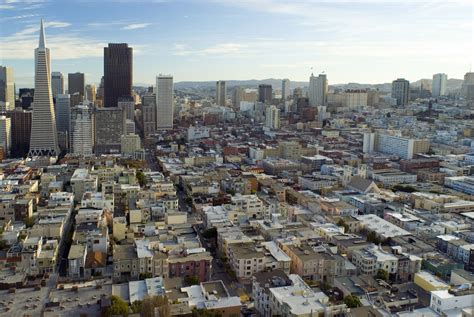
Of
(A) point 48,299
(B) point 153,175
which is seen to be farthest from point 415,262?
(B) point 153,175

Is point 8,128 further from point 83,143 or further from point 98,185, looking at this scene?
point 98,185

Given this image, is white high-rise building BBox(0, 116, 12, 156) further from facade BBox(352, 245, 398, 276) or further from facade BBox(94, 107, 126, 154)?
facade BBox(352, 245, 398, 276)

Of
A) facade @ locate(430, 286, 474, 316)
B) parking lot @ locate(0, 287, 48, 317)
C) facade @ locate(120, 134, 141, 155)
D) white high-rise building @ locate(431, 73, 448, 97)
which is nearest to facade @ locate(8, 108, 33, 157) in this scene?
facade @ locate(120, 134, 141, 155)

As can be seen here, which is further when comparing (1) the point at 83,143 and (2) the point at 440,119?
(2) the point at 440,119

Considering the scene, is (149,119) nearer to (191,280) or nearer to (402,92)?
(191,280)

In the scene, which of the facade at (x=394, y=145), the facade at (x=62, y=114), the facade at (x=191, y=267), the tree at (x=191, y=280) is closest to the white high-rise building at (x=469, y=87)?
the facade at (x=394, y=145)

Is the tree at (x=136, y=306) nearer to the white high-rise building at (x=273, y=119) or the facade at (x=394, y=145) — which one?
the facade at (x=394, y=145)

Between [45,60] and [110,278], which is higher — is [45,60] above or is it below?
above
